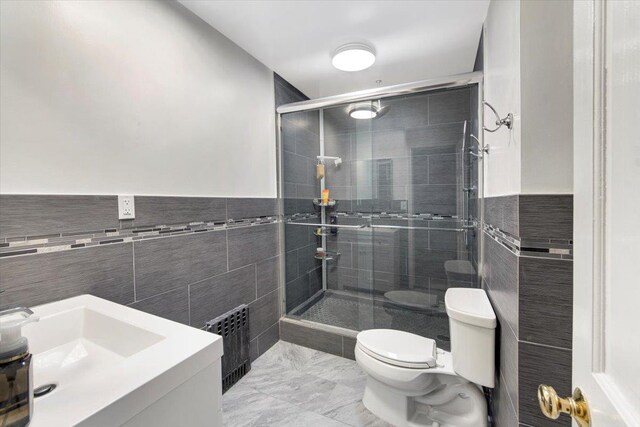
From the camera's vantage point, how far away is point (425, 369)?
1.34 metres

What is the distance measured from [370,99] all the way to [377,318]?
1782mm

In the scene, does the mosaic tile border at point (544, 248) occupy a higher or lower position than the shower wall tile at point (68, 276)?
higher

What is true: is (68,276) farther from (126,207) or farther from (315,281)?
(315,281)

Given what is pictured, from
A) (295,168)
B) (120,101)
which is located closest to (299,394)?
(295,168)

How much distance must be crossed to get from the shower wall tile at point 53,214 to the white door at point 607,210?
155 cm

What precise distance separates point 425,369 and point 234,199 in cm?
151

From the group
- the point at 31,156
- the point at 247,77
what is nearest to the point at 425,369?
the point at 31,156

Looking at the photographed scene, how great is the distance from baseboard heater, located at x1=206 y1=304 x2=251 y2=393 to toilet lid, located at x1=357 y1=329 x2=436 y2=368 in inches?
32.5

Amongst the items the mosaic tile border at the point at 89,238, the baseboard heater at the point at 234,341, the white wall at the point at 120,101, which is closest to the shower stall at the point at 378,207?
the baseboard heater at the point at 234,341

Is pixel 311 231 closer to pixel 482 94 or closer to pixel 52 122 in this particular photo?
pixel 482 94

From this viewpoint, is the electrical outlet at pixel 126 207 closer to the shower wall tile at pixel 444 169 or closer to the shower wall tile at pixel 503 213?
the shower wall tile at pixel 503 213

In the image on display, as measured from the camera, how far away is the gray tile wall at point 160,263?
0.98 m

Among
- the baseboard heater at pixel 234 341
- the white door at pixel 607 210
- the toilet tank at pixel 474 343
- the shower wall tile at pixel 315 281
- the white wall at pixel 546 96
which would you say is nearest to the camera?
the white door at pixel 607 210

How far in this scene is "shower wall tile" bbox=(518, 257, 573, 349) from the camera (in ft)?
2.89
